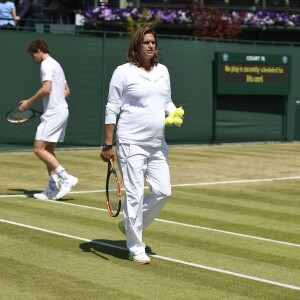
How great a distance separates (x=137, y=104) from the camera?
932 cm

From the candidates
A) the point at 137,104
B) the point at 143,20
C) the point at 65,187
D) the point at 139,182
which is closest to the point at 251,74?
the point at 143,20

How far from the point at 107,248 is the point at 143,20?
21.9 meters

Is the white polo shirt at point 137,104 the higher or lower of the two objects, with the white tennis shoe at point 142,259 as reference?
higher

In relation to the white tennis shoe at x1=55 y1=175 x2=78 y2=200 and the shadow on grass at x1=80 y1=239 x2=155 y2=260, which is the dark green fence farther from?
the shadow on grass at x1=80 y1=239 x2=155 y2=260

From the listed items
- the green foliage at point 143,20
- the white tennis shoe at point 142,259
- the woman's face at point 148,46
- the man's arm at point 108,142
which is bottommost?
the white tennis shoe at point 142,259

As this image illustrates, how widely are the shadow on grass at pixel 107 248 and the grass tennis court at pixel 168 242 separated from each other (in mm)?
10

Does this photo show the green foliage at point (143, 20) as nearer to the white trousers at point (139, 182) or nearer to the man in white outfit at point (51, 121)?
the man in white outfit at point (51, 121)

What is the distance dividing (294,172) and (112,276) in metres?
11.0

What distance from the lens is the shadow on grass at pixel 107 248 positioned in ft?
32.2

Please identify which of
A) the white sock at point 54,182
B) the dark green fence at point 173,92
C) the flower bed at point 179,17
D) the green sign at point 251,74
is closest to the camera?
the white sock at point 54,182

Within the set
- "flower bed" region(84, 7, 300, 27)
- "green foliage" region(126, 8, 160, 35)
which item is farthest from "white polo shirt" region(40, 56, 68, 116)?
"flower bed" region(84, 7, 300, 27)

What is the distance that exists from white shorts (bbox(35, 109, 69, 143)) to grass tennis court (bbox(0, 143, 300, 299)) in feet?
2.94

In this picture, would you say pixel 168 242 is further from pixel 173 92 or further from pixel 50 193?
pixel 173 92

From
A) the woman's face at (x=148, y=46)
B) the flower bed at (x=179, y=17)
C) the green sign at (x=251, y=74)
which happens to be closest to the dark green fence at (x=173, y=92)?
the green sign at (x=251, y=74)
